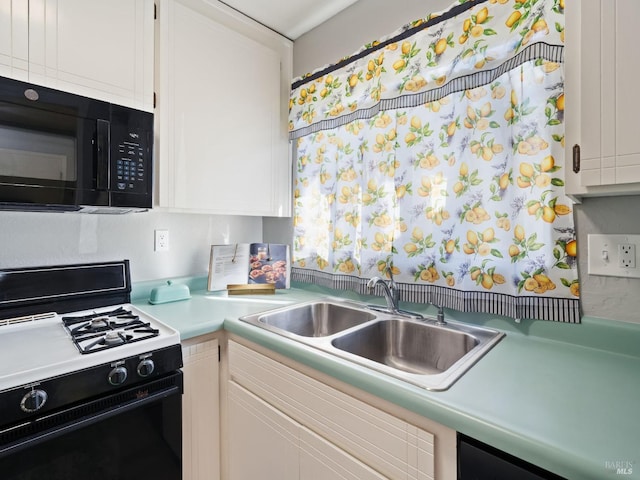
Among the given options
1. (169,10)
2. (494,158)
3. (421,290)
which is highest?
(169,10)

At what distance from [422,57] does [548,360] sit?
1.18 m

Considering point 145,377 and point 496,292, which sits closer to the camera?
point 145,377

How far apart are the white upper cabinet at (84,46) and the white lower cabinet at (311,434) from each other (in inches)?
43.5

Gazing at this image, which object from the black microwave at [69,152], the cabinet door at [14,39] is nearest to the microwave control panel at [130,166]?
the black microwave at [69,152]

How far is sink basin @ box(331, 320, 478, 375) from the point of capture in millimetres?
1206

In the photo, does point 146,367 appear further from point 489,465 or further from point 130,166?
point 489,465

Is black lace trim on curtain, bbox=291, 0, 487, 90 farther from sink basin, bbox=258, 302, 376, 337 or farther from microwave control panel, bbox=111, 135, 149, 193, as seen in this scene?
sink basin, bbox=258, 302, 376, 337

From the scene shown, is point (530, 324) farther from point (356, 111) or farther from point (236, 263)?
point (236, 263)

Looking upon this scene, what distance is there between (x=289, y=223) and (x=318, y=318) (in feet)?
2.18

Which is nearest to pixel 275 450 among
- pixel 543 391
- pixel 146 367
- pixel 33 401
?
pixel 146 367

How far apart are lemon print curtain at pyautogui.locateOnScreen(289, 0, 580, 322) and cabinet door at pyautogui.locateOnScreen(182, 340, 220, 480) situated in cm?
71

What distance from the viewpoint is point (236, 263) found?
6.20 ft

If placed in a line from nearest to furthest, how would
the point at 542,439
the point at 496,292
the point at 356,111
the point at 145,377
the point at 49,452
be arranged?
the point at 542,439 < the point at 49,452 < the point at 145,377 < the point at 496,292 < the point at 356,111

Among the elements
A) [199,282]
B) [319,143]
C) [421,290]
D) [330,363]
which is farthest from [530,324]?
[199,282]
